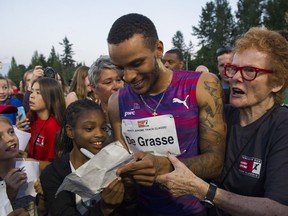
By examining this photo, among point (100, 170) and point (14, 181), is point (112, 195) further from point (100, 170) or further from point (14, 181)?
point (14, 181)

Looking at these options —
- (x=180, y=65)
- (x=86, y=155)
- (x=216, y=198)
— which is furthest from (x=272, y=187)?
(x=180, y=65)

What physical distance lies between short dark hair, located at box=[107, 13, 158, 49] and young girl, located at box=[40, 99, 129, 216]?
803 mm

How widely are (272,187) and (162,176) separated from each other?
2.07 ft

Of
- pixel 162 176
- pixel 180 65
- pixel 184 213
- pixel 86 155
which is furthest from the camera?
pixel 180 65

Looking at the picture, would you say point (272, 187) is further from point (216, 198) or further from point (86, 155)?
point (86, 155)

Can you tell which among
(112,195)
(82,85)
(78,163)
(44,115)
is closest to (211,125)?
(112,195)

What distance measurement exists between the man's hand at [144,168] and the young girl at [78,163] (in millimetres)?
207

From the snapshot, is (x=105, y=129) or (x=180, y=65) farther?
(x=180, y=65)

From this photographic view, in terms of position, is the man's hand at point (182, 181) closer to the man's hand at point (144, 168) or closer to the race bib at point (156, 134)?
the man's hand at point (144, 168)

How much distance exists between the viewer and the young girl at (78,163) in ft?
7.61

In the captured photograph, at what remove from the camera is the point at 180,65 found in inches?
297

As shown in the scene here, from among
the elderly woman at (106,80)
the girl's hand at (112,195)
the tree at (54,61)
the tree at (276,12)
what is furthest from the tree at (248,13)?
the girl's hand at (112,195)

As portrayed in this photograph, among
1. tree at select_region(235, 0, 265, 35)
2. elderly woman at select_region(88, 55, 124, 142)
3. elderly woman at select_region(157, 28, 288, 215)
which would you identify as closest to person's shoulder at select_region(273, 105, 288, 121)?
elderly woman at select_region(157, 28, 288, 215)

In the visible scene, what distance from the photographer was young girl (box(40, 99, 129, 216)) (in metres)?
2.32
